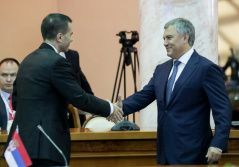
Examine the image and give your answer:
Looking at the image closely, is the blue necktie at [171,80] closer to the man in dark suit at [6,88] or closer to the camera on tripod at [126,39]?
the man in dark suit at [6,88]

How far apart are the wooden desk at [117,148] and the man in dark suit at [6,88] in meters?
1.06

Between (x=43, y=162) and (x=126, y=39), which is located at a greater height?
(x=126, y=39)

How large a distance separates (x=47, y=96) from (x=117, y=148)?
1.08 m

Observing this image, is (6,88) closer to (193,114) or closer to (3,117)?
(3,117)

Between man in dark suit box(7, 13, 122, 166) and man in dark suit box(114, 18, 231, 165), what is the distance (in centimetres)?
59

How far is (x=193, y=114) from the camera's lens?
12.5 feet

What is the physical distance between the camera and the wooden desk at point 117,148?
4328mm

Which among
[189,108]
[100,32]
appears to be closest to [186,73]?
[189,108]

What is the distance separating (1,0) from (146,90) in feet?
15.7

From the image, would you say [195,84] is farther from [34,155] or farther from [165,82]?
[34,155]

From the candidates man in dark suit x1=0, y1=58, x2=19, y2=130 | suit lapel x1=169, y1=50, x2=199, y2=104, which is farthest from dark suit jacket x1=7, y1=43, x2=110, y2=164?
man in dark suit x1=0, y1=58, x2=19, y2=130

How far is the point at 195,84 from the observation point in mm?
3812

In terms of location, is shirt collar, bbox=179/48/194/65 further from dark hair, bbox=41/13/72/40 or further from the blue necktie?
dark hair, bbox=41/13/72/40

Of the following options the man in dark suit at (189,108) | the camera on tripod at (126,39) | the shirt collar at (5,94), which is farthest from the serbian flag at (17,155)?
the camera on tripod at (126,39)
